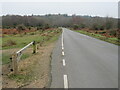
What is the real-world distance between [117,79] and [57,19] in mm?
184453

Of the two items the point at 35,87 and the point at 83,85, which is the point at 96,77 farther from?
the point at 35,87

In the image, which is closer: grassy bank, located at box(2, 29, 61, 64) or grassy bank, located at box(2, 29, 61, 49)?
grassy bank, located at box(2, 29, 61, 64)

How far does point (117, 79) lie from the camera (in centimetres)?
577

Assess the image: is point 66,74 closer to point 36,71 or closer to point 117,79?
point 36,71

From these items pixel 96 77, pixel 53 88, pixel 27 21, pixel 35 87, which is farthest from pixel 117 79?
pixel 27 21

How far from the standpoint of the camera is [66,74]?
21.2 ft

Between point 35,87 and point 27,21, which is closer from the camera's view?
point 35,87

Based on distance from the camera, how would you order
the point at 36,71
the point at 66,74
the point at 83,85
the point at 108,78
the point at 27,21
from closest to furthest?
the point at 83,85 < the point at 108,78 < the point at 66,74 < the point at 36,71 < the point at 27,21

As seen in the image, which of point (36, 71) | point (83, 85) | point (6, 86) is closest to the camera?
point (83, 85)

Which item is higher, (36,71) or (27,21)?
(27,21)

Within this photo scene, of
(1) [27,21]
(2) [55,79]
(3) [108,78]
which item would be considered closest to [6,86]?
(2) [55,79]

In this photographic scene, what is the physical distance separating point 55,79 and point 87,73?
1.52 meters

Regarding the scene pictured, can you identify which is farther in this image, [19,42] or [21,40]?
[21,40]

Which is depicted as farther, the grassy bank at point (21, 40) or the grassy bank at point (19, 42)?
the grassy bank at point (21, 40)
